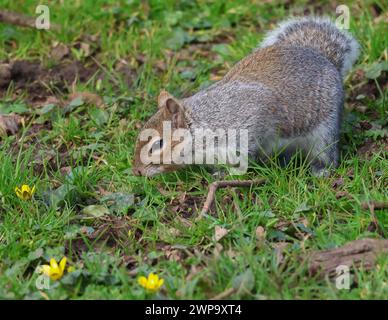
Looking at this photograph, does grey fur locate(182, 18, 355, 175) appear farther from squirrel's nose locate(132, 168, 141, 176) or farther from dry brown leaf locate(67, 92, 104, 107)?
dry brown leaf locate(67, 92, 104, 107)

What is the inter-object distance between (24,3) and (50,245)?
10.0 ft

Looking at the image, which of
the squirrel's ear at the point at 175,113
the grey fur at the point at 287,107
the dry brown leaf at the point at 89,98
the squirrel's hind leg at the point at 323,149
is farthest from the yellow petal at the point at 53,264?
the dry brown leaf at the point at 89,98

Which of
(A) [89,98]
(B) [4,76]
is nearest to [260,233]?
(A) [89,98]

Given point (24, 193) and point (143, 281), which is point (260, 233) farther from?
point (24, 193)

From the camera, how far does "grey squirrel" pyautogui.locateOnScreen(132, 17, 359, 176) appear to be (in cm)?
443

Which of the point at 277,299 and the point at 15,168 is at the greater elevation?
the point at 15,168

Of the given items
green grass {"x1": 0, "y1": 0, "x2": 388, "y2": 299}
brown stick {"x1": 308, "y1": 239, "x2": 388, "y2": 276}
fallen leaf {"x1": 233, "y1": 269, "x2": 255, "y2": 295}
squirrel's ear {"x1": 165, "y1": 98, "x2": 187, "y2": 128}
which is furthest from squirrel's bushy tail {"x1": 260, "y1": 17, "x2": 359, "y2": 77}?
fallen leaf {"x1": 233, "y1": 269, "x2": 255, "y2": 295}

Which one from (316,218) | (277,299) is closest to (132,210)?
(316,218)

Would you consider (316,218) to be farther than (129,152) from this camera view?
No

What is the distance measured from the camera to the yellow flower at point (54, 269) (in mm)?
3328

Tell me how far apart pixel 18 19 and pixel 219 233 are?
3035mm

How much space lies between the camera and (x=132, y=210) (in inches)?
165
